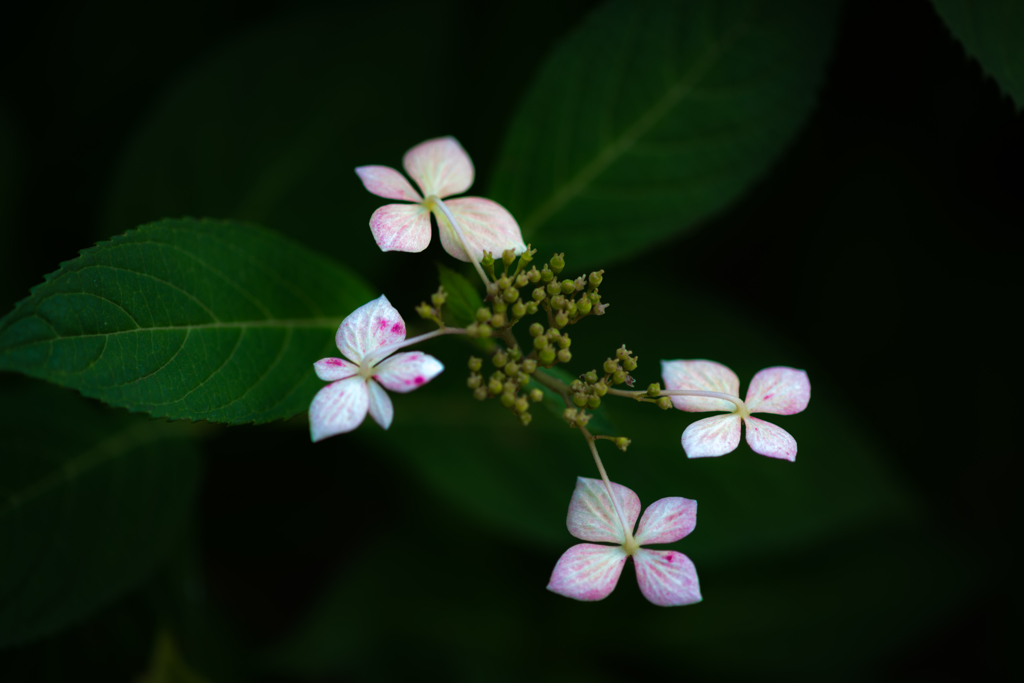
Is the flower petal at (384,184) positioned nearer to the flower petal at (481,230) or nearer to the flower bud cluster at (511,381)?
the flower petal at (481,230)

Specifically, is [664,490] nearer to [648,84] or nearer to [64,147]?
[648,84]

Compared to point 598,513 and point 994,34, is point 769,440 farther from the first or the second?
point 994,34

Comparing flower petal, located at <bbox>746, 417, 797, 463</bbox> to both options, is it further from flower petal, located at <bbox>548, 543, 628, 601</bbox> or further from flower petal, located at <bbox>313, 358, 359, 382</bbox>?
flower petal, located at <bbox>313, 358, 359, 382</bbox>

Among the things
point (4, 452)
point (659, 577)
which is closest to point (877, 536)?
point (659, 577)

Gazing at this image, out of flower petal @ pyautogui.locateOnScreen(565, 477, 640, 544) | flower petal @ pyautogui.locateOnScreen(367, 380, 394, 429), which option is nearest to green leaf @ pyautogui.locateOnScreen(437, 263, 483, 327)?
flower petal @ pyautogui.locateOnScreen(367, 380, 394, 429)

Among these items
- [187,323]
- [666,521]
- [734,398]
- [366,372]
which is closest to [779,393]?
[734,398]
